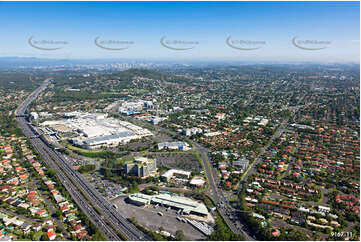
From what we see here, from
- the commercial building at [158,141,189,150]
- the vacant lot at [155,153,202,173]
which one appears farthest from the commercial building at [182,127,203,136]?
the vacant lot at [155,153,202,173]

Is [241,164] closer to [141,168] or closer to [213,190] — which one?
[213,190]

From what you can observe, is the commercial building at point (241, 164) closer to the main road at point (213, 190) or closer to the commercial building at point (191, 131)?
the main road at point (213, 190)

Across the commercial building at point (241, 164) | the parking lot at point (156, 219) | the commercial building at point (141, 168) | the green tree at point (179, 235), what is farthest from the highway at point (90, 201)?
the commercial building at point (241, 164)

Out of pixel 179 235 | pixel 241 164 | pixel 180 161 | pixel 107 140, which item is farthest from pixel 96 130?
pixel 179 235

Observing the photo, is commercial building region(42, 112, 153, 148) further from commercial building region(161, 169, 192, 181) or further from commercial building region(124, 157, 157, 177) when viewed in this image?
commercial building region(161, 169, 192, 181)

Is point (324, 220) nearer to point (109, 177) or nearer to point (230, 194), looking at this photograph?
point (230, 194)

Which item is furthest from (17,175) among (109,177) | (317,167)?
(317,167)

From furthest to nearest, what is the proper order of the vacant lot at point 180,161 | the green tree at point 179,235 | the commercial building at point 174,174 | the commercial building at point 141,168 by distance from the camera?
the vacant lot at point 180,161
the commercial building at point 141,168
the commercial building at point 174,174
the green tree at point 179,235
